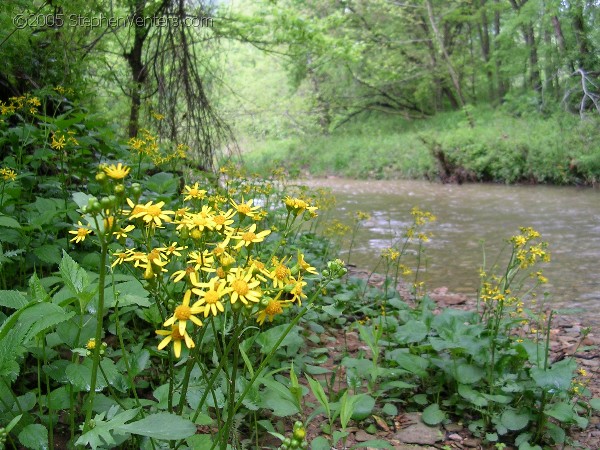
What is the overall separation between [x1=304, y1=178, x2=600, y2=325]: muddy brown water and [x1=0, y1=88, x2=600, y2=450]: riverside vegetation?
0.52 m

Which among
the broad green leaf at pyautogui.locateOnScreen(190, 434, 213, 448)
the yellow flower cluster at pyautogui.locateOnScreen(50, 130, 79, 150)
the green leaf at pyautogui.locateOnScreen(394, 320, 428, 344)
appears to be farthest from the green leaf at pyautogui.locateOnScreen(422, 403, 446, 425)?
the yellow flower cluster at pyautogui.locateOnScreen(50, 130, 79, 150)

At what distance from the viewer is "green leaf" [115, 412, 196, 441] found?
3.16 ft

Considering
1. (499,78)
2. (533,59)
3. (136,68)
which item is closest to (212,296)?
(136,68)

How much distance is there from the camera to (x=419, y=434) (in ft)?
6.37

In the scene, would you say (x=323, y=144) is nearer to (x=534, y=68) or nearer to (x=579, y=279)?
(x=534, y=68)

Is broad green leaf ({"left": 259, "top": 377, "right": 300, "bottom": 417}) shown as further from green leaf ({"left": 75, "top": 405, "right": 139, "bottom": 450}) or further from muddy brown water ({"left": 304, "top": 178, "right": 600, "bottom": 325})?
muddy brown water ({"left": 304, "top": 178, "right": 600, "bottom": 325})

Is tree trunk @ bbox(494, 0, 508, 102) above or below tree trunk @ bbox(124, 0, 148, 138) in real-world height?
above

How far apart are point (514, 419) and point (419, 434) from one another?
0.36 m

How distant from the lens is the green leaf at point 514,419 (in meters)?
1.88

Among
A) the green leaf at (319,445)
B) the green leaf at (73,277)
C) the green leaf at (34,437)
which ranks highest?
the green leaf at (73,277)

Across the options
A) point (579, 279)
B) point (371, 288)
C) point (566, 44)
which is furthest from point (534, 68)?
point (371, 288)

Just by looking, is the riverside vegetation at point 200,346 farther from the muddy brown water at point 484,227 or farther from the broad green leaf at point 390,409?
the muddy brown water at point 484,227

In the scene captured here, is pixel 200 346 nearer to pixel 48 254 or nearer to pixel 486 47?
pixel 48 254

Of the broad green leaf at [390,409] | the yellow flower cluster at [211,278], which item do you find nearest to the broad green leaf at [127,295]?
the yellow flower cluster at [211,278]
